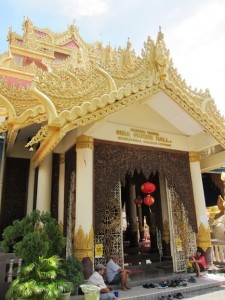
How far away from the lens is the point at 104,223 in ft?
18.4

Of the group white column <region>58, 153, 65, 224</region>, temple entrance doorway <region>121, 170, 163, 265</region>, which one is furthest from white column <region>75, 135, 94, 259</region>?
temple entrance doorway <region>121, 170, 163, 265</region>

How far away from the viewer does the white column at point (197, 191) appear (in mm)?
6648

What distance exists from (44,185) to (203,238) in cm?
421

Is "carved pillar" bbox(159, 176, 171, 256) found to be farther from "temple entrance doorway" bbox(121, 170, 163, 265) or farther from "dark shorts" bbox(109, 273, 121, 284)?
"dark shorts" bbox(109, 273, 121, 284)

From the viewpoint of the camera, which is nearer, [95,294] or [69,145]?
[95,294]

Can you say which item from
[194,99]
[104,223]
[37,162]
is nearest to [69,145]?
[37,162]

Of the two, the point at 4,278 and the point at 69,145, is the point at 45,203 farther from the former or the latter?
the point at 4,278

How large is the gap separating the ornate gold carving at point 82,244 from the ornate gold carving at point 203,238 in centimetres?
309

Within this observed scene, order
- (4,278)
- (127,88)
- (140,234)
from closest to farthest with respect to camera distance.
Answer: (4,278) → (127,88) → (140,234)

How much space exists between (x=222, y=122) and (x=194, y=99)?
963 mm

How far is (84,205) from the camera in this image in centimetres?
502

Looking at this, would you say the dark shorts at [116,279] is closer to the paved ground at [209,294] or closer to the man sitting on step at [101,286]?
the man sitting on step at [101,286]

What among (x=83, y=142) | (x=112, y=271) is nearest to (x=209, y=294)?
(x=112, y=271)

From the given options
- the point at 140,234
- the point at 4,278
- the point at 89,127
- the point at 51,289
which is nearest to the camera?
the point at 51,289
